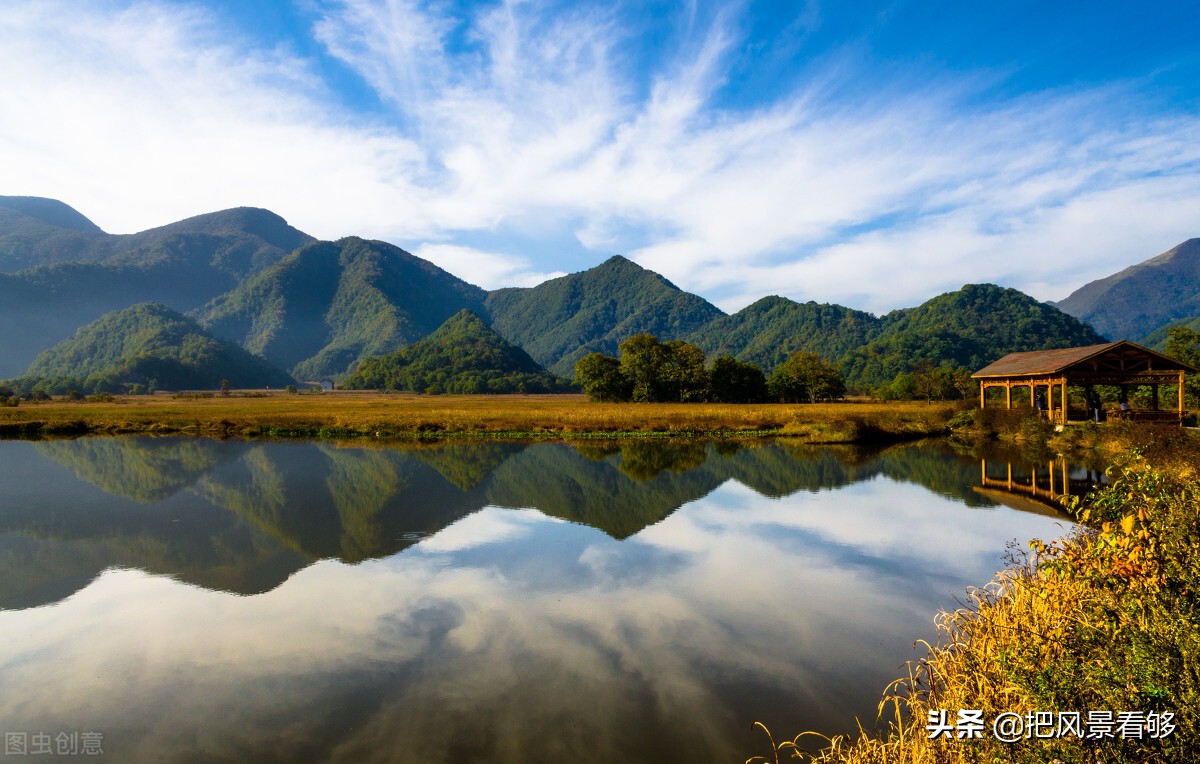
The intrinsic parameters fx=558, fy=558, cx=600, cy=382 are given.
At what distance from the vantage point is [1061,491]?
701 inches

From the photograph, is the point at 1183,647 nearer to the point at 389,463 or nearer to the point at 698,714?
the point at 698,714

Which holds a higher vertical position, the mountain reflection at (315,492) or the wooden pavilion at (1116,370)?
the wooden pavilion at (1116,370)

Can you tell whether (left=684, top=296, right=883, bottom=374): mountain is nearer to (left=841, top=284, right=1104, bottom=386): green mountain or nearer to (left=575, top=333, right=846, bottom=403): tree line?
(left=841, top=284, right=1104, bottom=386): green mountain

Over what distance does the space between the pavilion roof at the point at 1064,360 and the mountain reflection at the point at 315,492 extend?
23.3ft

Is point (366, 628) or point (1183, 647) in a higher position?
point (1183, 647)

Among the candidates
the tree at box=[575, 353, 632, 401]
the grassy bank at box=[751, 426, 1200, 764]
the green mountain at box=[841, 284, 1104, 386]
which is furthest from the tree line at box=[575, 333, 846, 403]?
the grassy bank at box=[751, 426, 1200, 764]

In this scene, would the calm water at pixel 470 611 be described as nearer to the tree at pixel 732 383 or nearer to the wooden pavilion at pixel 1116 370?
the wooden pavilion at pixel 1116 370

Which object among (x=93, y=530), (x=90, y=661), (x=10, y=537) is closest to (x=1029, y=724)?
(x=90, y=661)

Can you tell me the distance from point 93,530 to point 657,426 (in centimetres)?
2984

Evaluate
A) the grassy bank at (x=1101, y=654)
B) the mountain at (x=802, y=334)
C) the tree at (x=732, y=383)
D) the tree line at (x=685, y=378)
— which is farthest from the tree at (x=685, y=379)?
the mountain at (x=802, y=334)

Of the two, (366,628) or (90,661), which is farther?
(366,628)

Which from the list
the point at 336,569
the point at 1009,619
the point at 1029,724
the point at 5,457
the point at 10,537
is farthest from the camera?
the point at 5,457

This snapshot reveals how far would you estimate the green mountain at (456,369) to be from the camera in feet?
383

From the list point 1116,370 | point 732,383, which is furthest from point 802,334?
point 1116,370
